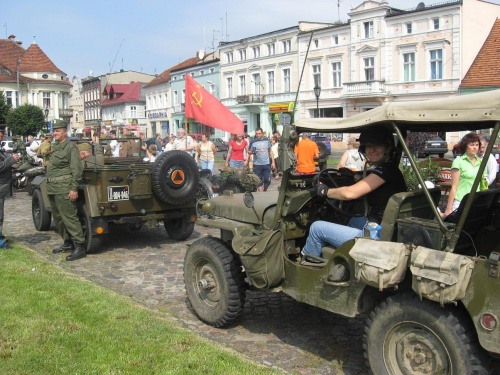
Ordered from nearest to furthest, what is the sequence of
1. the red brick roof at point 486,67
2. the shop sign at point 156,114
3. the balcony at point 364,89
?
1. the red brick roof at point 486,67
2. the balcony at point 364,89
3. the shop sign at point 156,114

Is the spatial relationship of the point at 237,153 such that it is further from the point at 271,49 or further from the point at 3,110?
the point at 3,110

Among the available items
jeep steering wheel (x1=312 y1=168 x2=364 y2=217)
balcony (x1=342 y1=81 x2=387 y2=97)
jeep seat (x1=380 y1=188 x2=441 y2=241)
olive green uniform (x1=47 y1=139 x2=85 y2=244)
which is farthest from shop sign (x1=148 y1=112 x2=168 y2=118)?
jeep seat (x1=380 y1=188 x2=441 y2=241)

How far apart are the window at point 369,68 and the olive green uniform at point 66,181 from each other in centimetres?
3570

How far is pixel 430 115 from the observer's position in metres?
3.47

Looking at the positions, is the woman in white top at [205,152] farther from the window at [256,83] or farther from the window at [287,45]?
the window at [256,83]

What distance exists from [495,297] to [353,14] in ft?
133

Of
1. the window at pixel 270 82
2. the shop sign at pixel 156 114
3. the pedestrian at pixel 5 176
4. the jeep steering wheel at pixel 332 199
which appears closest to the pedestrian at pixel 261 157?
the pedestrian at pixel 5 176

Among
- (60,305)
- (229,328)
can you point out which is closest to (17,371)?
(60,305)

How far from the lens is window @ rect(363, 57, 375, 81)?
40.8 m

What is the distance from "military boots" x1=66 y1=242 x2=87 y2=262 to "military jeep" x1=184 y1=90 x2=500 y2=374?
318 centimetres

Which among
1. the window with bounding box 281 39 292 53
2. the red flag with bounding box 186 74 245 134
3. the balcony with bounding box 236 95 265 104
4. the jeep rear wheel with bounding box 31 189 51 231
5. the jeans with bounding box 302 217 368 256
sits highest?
the window with bounding box 281 39 292 53

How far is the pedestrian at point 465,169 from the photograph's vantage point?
6.61 metres

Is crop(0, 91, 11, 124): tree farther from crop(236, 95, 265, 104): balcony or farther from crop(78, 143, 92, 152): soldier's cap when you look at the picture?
crop(78, 143, 92, 152): soldier's cap

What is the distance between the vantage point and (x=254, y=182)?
12.1 meters
